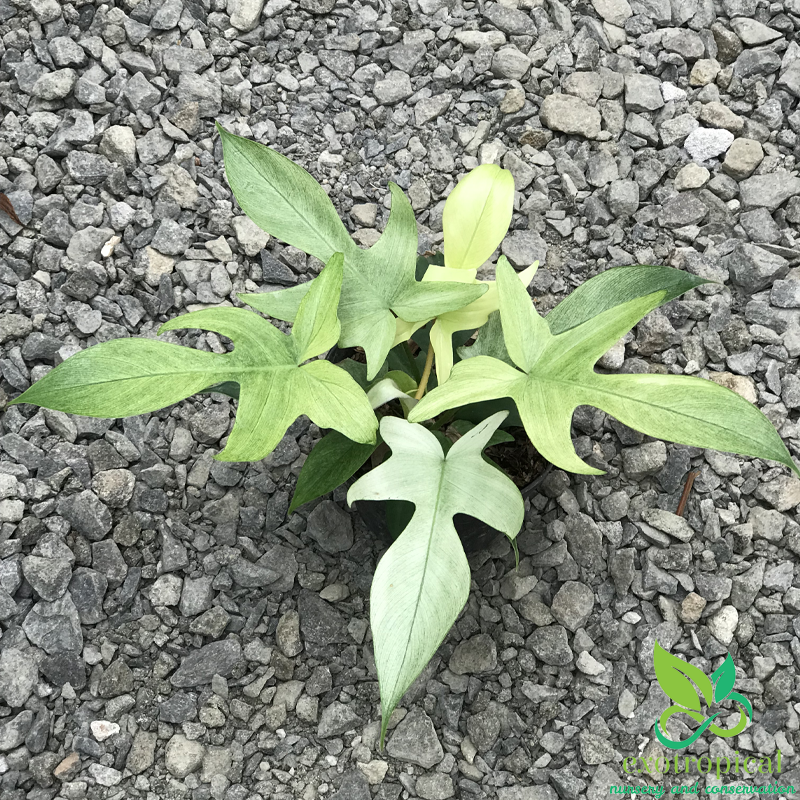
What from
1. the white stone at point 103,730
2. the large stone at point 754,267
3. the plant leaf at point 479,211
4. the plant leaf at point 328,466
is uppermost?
the plant leaf at point 479,211

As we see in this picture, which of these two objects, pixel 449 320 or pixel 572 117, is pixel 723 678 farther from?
pixel 572 117

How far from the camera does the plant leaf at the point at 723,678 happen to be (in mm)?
1166

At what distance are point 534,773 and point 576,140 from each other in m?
1.17

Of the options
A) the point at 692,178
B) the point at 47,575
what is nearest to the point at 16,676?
the point at 47,575

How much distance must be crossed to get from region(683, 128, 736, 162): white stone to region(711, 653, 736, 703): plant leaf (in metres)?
0.96

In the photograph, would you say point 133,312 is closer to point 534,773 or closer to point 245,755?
point 245,755

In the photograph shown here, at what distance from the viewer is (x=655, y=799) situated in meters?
1.11

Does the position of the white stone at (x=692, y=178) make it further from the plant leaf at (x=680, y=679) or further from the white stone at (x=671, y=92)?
the plant leaf at (x=680, y=679)

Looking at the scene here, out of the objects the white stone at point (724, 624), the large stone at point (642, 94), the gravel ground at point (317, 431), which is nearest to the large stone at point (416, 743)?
the gravel ground at point (317, 431)

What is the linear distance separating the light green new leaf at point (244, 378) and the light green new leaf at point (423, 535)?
0.09 meters

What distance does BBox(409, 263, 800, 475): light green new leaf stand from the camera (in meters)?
0.78

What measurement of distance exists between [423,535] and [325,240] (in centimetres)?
41

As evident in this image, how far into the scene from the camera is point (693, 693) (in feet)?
3.80

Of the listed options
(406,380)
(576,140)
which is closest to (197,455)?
(406,380)
